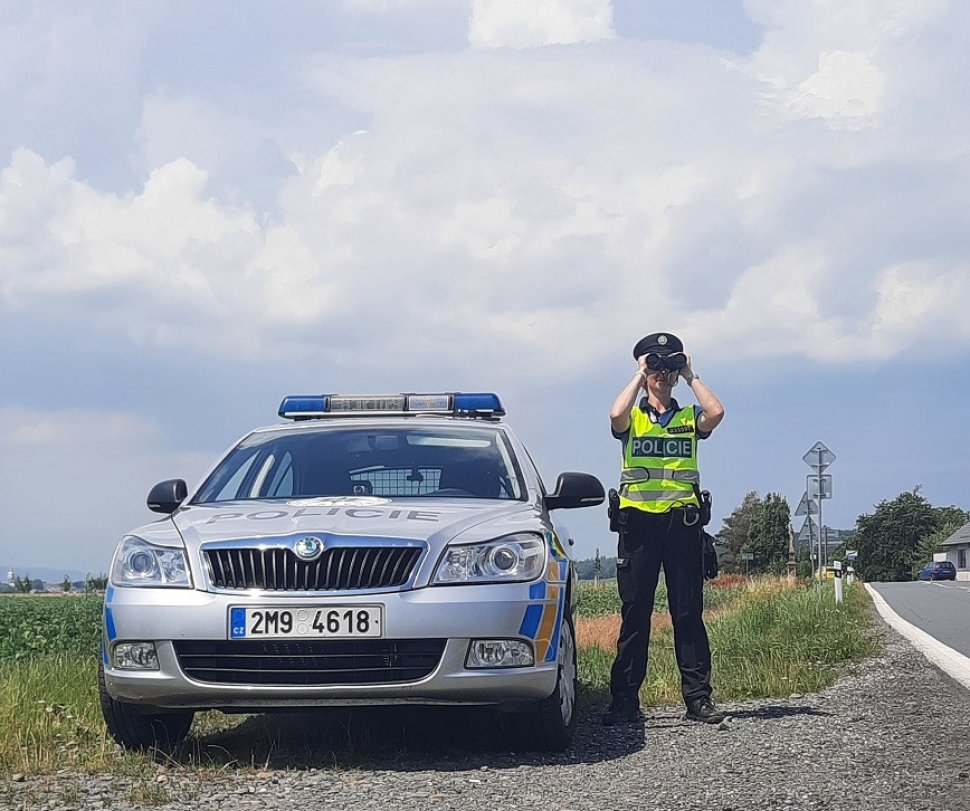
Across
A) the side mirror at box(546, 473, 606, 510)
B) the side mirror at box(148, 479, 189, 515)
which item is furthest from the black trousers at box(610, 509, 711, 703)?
the side mirror at box(148, 479, 189, 515)

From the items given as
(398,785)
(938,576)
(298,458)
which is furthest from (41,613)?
(938,576)

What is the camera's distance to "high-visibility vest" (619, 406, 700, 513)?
24.5ft

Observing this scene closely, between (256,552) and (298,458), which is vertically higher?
(298,458)

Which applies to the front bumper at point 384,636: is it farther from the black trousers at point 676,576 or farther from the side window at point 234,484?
the black trousers at point 676,576

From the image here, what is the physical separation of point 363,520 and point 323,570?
1.18ft

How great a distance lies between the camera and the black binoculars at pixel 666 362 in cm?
752

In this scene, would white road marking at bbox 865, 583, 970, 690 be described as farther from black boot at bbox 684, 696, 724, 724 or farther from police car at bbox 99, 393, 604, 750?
police car at bbox 99, 393, 604, 750

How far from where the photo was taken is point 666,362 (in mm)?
7520

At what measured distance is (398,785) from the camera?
554 centimetres

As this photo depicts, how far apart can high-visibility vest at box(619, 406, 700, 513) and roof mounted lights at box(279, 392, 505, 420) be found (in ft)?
3.60

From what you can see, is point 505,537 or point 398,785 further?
point 505,537

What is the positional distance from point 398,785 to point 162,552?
4.95 ft

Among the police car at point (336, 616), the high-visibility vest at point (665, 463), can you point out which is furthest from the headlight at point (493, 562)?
the high-visibility vest at point (665, 463)

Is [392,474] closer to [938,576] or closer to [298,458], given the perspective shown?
[298,458]
